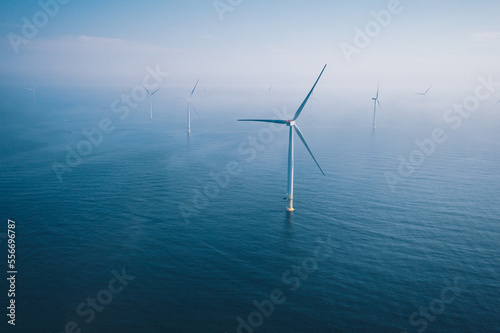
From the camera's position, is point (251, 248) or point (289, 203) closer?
point (251, 248)

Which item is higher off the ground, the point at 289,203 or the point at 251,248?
the point at 289,203

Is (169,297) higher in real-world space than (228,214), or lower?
lower

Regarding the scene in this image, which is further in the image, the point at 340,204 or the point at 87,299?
the point at 340,204

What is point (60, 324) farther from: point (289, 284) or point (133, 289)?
point (289, 284)

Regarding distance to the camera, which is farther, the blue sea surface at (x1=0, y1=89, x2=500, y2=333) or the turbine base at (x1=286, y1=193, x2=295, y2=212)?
the turbine base at (x1=286, y1=193, x2=295, y2=212)

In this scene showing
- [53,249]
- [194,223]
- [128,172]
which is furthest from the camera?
[128,172]

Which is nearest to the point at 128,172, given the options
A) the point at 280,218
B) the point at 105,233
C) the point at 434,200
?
the point at 105,233

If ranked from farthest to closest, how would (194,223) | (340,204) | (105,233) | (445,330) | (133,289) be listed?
(340,204)
(194,223)
(105,233)
(133,289)
(445,330)

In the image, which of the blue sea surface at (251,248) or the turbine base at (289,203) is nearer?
the blue sea surface at (251,248)
